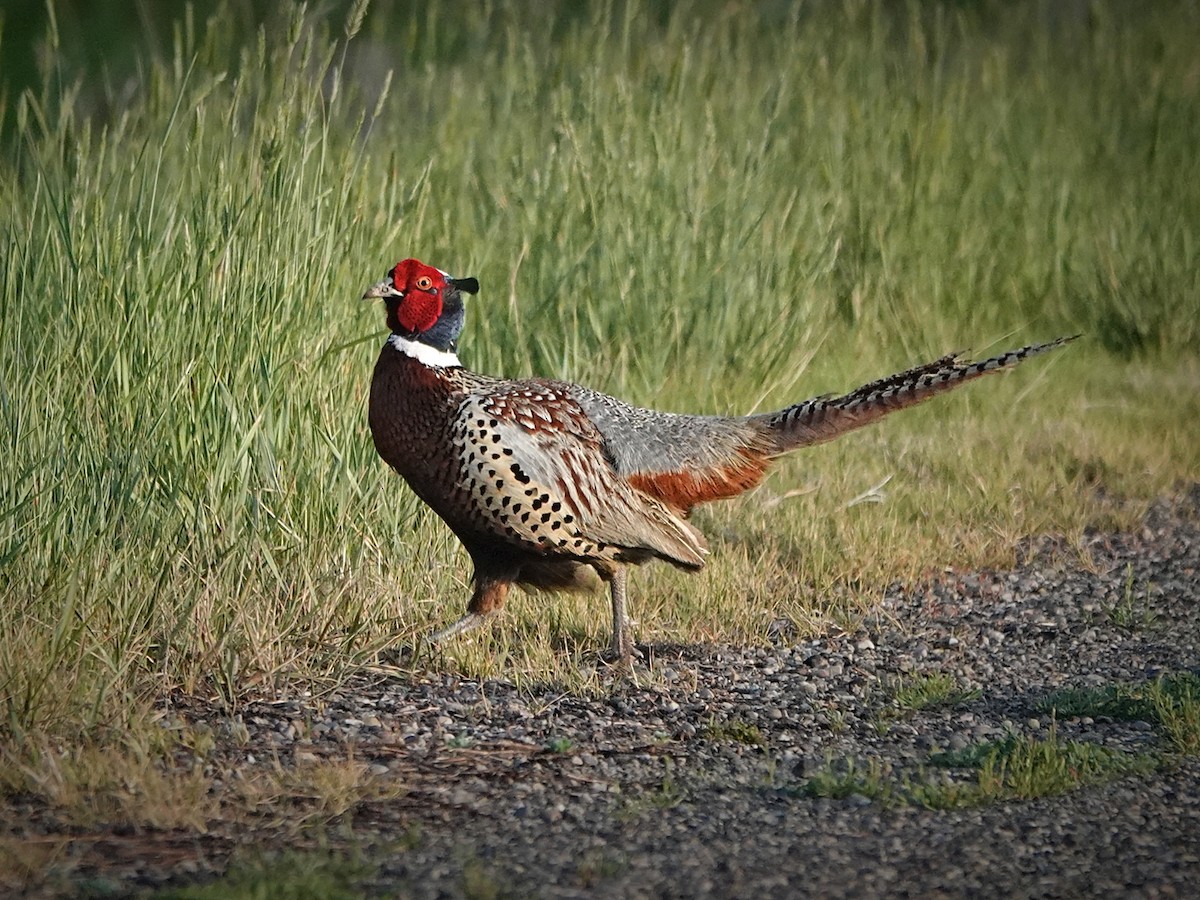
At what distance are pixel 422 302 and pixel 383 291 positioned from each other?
118 mm

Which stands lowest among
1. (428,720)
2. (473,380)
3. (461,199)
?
(428,720)

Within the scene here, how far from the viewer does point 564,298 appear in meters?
6.75

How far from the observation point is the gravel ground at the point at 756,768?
308 cm

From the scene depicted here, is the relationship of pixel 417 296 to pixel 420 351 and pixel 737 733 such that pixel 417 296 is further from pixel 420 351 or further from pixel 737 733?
pixel 737 733

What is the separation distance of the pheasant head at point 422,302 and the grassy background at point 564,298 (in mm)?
350

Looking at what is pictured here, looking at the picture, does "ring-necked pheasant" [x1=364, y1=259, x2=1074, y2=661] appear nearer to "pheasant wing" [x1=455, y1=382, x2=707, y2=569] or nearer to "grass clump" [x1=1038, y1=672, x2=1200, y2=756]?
"pheasant wing" [x1=455, y1=382, x2=707, y2=569]

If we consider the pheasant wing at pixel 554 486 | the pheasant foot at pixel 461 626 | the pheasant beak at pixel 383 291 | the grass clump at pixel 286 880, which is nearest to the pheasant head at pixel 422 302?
the pheasant beak at pixel 383 291

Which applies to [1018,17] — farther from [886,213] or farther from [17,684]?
[17,684]

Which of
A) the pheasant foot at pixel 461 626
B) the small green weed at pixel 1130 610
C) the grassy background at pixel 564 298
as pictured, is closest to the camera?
the grassy background at pixel 564 298

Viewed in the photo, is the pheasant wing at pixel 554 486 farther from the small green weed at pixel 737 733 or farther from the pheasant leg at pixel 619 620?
the small green weed at pixel 737 733

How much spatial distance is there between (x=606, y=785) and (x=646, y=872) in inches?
22.6

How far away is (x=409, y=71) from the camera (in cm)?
679

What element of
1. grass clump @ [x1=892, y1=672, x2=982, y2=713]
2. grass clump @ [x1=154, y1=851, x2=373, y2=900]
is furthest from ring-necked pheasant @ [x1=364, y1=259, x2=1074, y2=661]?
grass clump @ [x1=154, y1=851, x2=373, y2=900]

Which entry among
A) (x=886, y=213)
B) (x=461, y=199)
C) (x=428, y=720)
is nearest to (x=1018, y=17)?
(x=886, y=213)
